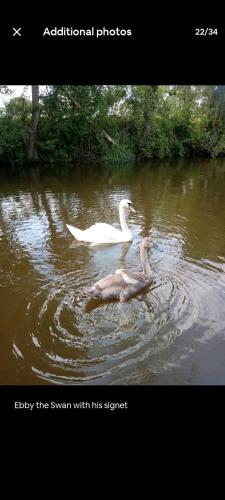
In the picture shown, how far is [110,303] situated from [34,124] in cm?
1726

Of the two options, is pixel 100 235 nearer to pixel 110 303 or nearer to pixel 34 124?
pixel 110 303

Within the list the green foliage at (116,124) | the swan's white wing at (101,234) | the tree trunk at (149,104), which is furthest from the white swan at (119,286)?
the tree trunk at (149,104)

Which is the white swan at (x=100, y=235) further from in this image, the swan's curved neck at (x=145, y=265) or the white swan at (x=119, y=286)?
the white swan at (x=119, y=286)

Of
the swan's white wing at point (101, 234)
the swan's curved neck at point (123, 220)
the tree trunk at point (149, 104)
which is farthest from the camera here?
the tree trunk at point (149, 104)

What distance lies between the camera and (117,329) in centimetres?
462

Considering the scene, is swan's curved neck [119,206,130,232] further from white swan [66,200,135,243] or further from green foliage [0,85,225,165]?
green foliage [0,85,225,165]

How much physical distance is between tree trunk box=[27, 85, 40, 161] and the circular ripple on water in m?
16.2

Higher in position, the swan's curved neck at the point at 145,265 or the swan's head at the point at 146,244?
the swan's head at the point at 146,244

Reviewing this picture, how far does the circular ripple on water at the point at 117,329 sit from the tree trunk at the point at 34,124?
16.2m

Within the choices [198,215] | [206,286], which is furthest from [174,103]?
[206,286]

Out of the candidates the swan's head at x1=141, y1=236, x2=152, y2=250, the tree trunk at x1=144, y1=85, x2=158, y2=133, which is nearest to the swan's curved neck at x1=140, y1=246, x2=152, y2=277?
the swan's head at x1=141, y1=236, x2=152, y2=250

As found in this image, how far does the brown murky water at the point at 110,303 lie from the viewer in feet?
13.2

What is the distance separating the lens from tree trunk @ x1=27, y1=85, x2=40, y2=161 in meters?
20.0
